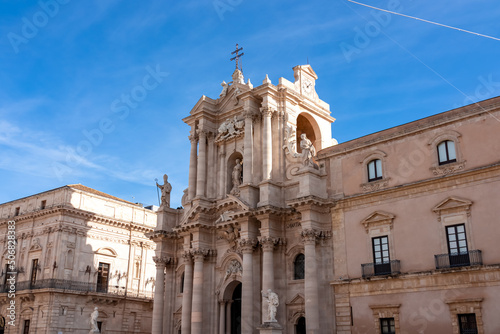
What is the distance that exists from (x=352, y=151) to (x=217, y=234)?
998 centimetres

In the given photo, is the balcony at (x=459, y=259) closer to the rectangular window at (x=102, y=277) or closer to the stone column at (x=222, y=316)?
the stone column at (x=222, y=316)

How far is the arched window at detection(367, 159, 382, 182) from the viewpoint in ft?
87.8

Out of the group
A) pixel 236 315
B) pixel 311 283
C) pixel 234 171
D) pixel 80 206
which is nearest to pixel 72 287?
pixel 80 206

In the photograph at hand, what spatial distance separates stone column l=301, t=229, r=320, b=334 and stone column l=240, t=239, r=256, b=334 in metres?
3.52

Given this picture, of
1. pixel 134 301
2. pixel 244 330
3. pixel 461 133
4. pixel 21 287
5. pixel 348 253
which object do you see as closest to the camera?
pixel 461 133

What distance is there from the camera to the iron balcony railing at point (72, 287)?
127 ft

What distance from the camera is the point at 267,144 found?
31.0 meters

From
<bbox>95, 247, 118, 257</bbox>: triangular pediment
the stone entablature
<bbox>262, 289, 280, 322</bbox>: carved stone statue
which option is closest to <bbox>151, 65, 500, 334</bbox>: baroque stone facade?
<bbox>262, 289, 280, 322</bbox>: carved stone statue

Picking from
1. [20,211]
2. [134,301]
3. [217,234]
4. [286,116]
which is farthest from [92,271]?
[286,116]

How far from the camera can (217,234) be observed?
33.0 metres

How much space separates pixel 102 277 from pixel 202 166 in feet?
46.2

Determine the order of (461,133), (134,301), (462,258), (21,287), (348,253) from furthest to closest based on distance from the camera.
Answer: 1. (134,301)
2. (21,287)
3. (348,253)
4. (461,133)
5. (462,258)

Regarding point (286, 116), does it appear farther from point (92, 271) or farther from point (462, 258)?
point (92, 271)

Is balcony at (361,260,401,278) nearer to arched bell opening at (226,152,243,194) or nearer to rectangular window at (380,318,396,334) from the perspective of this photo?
rectangular window at (380,318,396,334)
